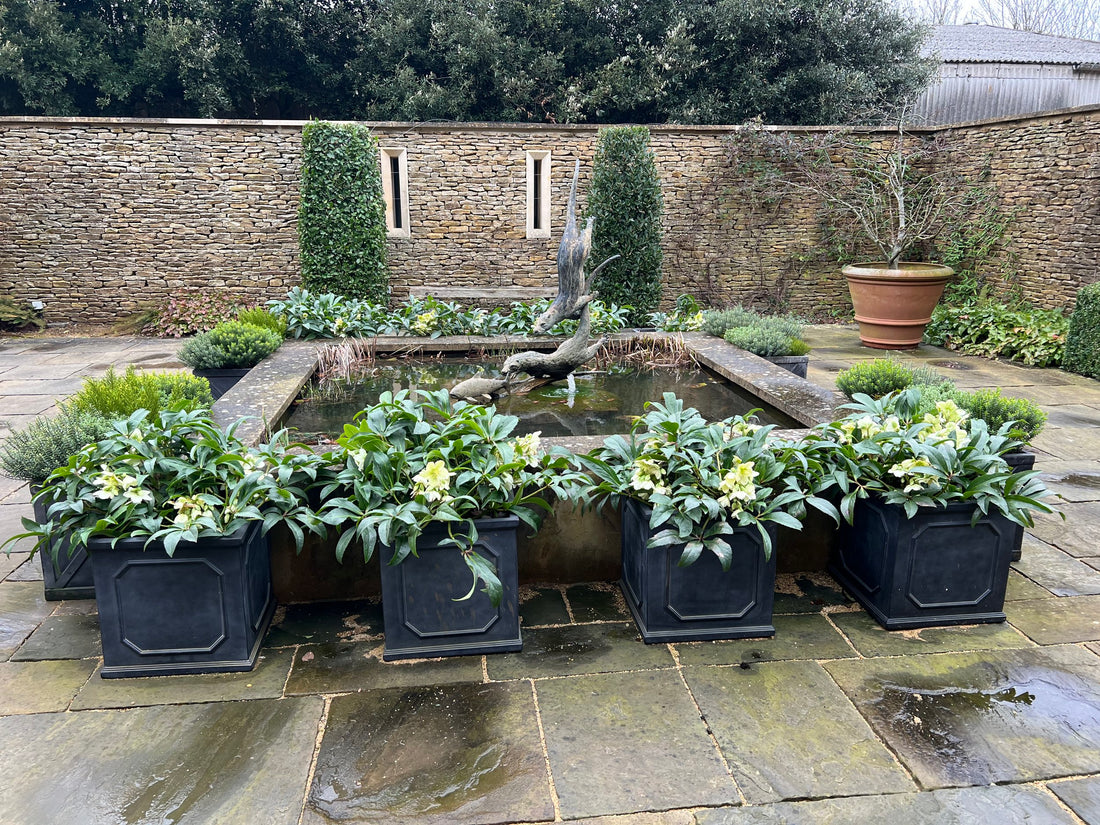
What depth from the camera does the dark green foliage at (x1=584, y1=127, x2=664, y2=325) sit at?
809 cm

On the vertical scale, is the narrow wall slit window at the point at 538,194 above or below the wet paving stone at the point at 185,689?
above

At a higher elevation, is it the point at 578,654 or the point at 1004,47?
the point at 1004,47

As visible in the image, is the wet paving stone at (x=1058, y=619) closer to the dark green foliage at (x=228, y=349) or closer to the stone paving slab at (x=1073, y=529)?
the stone paving slab at (x=1073, y=529)

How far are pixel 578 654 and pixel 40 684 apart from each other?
5.12ft

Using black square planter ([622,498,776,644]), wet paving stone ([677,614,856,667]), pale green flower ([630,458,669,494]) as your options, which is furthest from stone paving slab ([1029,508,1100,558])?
pale green flower ([630,458,669,494])

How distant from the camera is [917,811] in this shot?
174 centimetres

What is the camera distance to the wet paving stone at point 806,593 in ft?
8.80

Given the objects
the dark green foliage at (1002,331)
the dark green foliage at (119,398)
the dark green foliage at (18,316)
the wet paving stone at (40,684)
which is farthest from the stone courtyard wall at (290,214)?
the wet paving stone at (40,684)

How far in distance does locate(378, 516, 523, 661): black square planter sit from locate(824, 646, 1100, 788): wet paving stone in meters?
0.99

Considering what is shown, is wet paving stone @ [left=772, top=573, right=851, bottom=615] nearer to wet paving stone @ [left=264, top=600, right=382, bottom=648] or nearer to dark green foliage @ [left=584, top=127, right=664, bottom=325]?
wet paving stone @ [left=264, top=600, right=382, bottom=648]

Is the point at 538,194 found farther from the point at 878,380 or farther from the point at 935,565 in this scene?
the point at 935,565

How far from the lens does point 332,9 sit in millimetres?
13344

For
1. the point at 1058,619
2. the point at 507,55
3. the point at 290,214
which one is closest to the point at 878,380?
the point at 1058,619

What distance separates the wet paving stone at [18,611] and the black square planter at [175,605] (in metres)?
0.44
